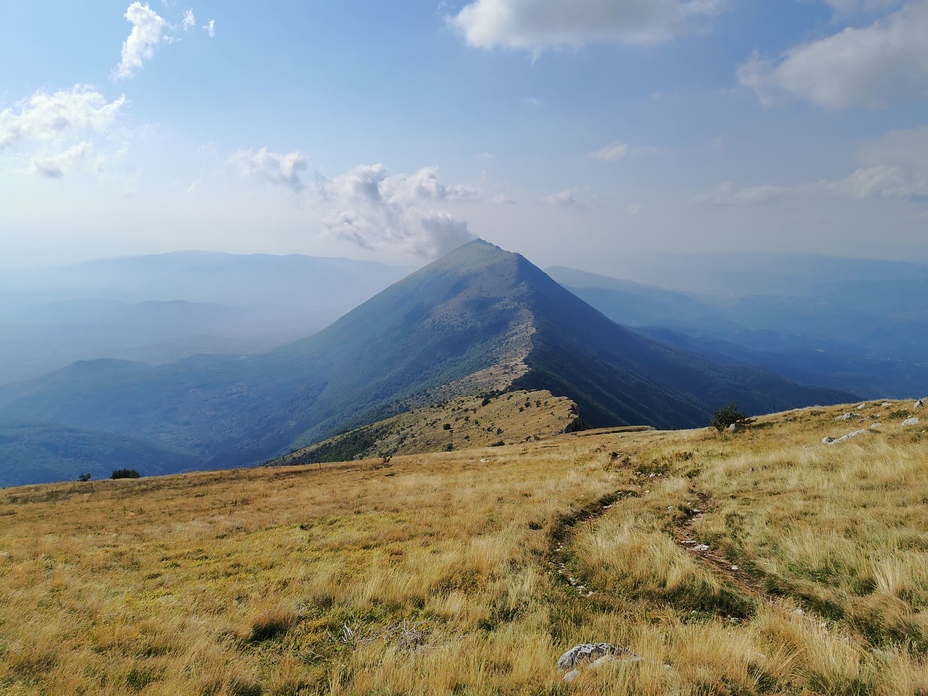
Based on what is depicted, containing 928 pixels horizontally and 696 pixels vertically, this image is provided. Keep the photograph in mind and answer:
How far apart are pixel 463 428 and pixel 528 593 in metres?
94.6

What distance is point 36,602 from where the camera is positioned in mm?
8859

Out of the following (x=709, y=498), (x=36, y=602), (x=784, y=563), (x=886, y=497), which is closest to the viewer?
(x=784, y=563)

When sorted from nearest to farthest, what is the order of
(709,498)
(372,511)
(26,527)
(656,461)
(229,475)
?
(709,498) < (372,511) < (656,461) < (26,527) < (229,475)

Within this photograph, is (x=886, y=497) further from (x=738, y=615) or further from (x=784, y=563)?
(x=738, y=615)

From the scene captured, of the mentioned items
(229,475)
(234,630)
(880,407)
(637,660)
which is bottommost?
(229,475)

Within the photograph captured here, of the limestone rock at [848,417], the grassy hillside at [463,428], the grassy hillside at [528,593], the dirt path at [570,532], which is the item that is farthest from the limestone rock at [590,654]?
the grassy hillside at [463,428]

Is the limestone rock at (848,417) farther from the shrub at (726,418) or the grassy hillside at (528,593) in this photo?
the grassy hillside at (528,593)

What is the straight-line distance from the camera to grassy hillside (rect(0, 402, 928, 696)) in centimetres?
519

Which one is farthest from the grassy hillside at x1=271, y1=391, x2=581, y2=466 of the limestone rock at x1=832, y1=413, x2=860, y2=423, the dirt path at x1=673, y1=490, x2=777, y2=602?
the dirt path at x1=673, y1=490, x2=777, y2=602

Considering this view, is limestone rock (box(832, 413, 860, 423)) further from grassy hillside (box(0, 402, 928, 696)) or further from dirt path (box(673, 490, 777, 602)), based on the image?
dirt path (box(673, 490, 777, 602))

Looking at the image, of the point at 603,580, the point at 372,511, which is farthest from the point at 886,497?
the point at 372,511

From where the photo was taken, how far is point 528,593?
7.80 m

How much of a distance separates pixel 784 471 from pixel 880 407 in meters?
15.9

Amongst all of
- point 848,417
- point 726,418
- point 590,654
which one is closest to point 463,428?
point 726,418
